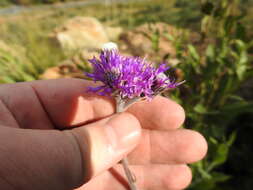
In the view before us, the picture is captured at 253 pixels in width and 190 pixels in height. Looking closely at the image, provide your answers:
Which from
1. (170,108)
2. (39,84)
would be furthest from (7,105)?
(170,108)

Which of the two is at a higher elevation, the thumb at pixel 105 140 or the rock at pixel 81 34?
the thumb at pixel 105 140

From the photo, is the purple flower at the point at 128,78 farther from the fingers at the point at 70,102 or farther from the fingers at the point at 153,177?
the fingers at the point at 153,177

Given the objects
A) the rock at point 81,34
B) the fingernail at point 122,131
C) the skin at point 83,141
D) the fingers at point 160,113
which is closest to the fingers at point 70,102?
the skin at point 83,141

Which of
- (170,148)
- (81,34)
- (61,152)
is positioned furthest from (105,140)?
(81,34)

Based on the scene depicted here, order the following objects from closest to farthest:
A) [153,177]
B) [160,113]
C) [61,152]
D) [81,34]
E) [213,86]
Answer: [61,152]
[160,113]
[153,177]
[213,86]
[81,34]

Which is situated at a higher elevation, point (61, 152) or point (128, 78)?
point (128, 78)

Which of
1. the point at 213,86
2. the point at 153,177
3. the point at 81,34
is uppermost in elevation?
the point at 213,86

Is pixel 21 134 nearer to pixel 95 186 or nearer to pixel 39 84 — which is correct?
pixel 39 84

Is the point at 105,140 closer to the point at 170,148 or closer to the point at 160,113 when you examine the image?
the point at 160,113
